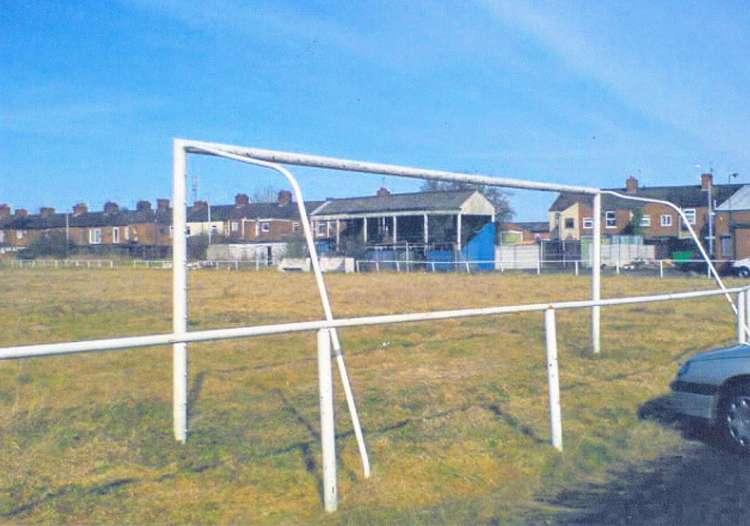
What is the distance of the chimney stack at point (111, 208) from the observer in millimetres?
24828

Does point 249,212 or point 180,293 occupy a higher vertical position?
point 249,212

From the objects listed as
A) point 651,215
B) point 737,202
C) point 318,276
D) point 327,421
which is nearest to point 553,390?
point 318,276

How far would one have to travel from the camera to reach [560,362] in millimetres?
11352

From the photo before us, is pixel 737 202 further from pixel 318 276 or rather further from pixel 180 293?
pixel 180 293

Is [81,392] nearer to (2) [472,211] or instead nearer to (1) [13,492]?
(1) [13,492]

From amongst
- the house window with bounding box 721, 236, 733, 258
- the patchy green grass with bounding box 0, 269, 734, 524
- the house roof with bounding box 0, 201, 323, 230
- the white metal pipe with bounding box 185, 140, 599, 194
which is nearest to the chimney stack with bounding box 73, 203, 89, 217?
the house roof with bounding box 0, 201, 323, 230

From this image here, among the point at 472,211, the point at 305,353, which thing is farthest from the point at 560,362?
the point at 305,353

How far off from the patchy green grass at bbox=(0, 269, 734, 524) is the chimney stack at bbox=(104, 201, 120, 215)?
31.8 ft

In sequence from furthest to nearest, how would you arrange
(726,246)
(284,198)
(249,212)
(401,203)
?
(726,246) < (249,212) < (401,203) < (284,198)

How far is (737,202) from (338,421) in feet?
176

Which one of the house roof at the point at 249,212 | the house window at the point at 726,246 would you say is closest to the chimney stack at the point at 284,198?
the house roof at the point at 249,212

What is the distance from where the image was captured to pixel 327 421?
18.3 feet

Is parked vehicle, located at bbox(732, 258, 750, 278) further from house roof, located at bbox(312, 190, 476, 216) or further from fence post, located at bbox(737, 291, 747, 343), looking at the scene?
house roof, located at bbox(312, 190, 476, 216)

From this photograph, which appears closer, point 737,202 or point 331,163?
point 331,163
